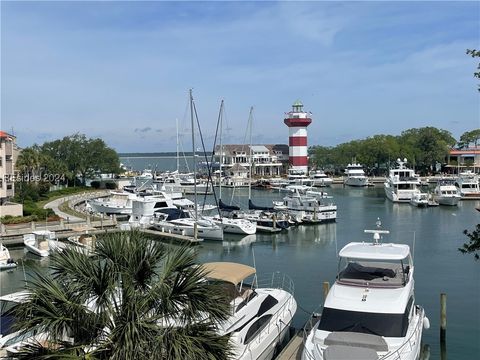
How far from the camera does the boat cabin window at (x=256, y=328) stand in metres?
15.9

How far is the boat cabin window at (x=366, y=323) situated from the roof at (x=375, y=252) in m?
2.39

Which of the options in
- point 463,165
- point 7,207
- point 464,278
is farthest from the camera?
point 463,165

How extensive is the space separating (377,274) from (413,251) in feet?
52.1

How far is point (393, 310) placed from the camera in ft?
48.4

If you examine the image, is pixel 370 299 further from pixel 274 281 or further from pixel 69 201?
pixel 69 201

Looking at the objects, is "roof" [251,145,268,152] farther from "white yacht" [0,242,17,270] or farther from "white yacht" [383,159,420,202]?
"white yacht" [0,242,17,270]

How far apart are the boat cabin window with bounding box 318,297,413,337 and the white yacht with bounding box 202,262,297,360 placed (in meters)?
2.37

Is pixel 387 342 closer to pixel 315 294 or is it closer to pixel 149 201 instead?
pixel 315 294

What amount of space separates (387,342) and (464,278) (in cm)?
1957

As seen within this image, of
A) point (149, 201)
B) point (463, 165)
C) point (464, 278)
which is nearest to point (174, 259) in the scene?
point (464, 278)

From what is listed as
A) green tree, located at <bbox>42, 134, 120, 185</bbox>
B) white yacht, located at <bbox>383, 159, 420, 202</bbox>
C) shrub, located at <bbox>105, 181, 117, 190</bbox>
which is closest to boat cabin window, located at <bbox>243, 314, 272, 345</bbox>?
white yacht, located at <bbox>383, 159, 420, 202</bbox>

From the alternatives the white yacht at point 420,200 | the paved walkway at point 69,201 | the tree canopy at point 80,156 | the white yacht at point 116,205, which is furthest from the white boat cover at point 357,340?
the tree canopy at point 80,156

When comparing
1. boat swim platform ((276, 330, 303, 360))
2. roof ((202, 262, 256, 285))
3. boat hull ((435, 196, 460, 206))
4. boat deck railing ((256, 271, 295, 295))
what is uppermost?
roof ((202, 262, 256, 285))

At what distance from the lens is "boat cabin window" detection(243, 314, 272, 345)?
15.9m
